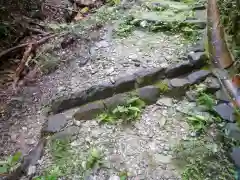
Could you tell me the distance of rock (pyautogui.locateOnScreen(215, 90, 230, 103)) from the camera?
9.70 feet

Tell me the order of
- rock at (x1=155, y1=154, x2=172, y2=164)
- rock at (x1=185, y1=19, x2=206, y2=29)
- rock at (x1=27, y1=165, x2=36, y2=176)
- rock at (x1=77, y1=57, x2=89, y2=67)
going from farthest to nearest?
rock at (x1=185, y1=19, x2=206, y2=29) < rock at (x1=77, y1=57, x2=89, y2=67) < rock at (x1=27, y1=165, x2=36, y2=176) < rock at (x1=155, y1=154, x2=172, y2=164)

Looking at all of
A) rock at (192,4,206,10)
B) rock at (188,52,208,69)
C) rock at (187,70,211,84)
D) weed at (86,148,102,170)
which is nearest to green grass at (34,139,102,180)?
weed at (86,148,102,170)

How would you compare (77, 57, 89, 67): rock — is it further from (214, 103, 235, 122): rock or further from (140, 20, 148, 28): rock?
(214, 103, 235, 122): rock

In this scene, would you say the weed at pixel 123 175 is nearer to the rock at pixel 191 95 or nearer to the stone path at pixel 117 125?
the stone path at pixel 117 125

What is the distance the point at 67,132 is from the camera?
2941mm

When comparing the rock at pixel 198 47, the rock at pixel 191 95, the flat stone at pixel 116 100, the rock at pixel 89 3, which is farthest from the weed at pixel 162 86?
the rock at pixel 89 3

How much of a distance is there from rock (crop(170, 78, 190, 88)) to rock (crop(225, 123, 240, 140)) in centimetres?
61

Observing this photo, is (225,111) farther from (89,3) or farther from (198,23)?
(89,3)

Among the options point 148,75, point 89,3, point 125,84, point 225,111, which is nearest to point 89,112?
point 125,84

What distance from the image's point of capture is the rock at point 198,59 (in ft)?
11.0

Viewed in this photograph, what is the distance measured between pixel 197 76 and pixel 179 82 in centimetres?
20

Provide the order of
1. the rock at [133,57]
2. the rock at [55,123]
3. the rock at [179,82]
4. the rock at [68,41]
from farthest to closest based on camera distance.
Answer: the rock at [68,41]
the rock at [133,57]
the rock at [179,82]
the rock at [55,123]

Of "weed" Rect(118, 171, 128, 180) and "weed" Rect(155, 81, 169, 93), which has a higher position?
"weed" Rect(155, 81, 169, 93)

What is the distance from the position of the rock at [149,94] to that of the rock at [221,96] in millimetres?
548
